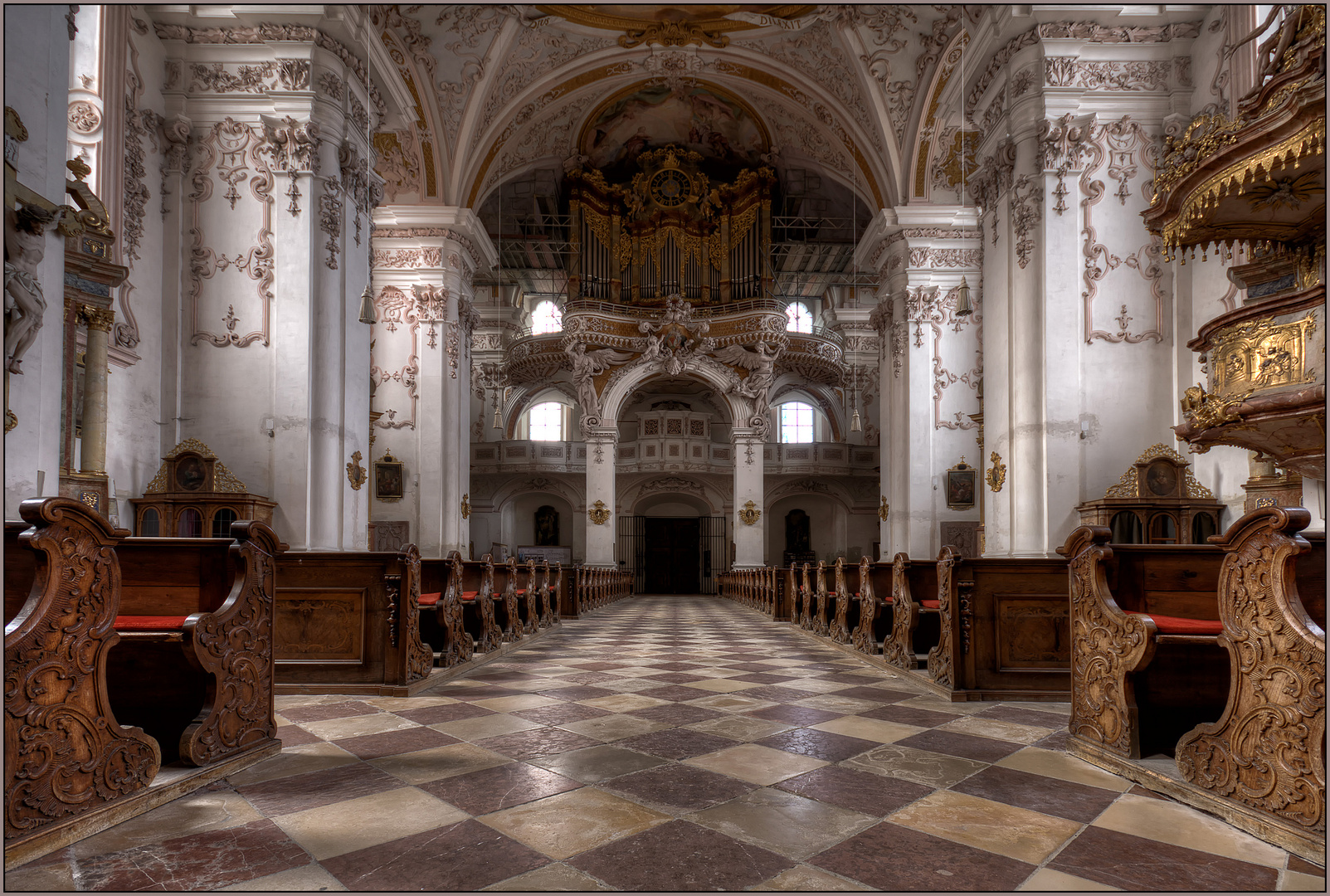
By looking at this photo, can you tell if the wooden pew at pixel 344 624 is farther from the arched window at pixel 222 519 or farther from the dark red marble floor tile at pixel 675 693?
the arched window at pixel 222 519

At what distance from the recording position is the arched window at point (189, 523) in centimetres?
905

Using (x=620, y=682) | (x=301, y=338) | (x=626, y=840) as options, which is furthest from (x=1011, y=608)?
(x=301, y=338)

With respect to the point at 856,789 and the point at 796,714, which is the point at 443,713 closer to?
the point at 796,714

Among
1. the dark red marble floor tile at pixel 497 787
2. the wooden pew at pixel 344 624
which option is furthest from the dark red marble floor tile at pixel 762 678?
the dark red marble floor tile at pixel 497 787

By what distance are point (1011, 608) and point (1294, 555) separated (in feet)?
9.31

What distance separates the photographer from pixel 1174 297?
8.89 meters

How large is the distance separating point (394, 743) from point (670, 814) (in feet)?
5.64

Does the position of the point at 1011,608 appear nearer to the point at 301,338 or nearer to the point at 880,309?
the point at 301,338

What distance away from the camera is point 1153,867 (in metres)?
2.39

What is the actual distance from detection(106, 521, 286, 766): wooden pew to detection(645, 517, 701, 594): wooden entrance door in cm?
2652

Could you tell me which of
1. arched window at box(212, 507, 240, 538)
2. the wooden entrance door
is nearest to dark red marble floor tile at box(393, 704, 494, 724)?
arched window at box(212, 507, 240, 538)

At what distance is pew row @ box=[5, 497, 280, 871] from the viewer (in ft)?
8.18

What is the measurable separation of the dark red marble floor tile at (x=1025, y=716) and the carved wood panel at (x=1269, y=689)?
4.87 ft

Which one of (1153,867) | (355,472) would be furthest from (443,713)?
(355,472)
